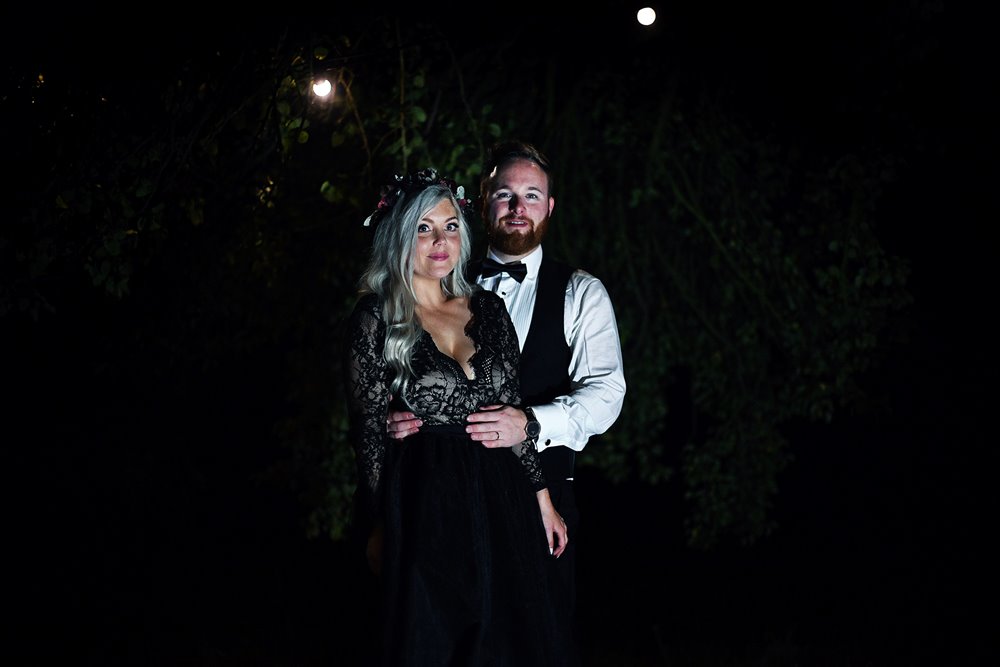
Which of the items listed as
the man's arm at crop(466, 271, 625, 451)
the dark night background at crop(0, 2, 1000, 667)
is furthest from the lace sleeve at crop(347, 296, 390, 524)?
the dark night background at crop(0, 2, 1000, 667)

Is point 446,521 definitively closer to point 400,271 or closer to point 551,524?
point 551,524

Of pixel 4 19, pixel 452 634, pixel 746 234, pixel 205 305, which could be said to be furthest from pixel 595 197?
pixel 452 634

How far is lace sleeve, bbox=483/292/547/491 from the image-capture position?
9.18 feet

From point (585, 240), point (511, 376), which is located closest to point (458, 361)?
point (511, 376)

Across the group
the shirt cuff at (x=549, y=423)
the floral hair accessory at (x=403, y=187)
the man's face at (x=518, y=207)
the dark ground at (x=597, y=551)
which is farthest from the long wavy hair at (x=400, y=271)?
the dark ground at (x=597, y=551)

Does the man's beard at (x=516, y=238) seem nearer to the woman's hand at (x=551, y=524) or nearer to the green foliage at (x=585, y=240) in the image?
the woman's hand at (x=551, y=524)

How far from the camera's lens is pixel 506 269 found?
10.2ft

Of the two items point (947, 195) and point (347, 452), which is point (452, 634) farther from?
point (947, 195)

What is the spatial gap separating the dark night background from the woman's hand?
71.5 inches

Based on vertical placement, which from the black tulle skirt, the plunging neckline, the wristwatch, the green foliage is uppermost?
the green foliage

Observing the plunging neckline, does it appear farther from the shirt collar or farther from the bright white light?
the bright white light

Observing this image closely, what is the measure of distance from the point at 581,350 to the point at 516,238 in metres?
0.34

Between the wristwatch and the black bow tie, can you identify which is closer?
the wristwatch

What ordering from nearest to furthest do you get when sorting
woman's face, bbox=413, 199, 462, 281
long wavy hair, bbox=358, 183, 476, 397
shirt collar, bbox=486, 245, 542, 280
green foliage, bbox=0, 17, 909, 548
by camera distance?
long wavy hair, bbox=358, 183, 476, 397
woman's face, bbox=413, 199, 462, 281
shirt collar, bbox=486, 245, 542, 280
green foliage, bbox=0, 17, 909, 548
